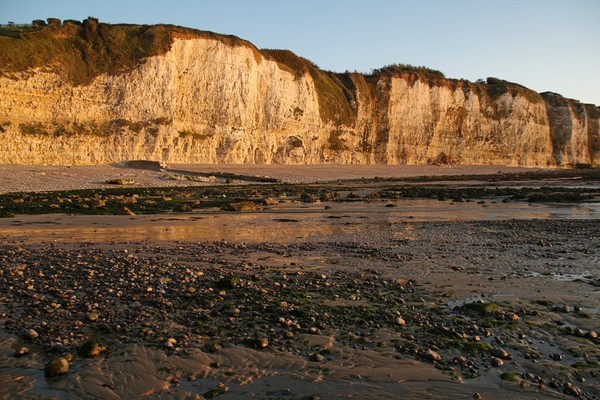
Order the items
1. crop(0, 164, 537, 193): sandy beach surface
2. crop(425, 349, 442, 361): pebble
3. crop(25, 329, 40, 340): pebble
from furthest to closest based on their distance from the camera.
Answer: crop(0, 164, 537, 193): sandy beach surface, crop(25, 329, 40, 340): pebble, crop(425, 349, 442, 361): pebble

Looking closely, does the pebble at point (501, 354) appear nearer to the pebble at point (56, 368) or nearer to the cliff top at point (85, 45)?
the pebble at point (56, 368)

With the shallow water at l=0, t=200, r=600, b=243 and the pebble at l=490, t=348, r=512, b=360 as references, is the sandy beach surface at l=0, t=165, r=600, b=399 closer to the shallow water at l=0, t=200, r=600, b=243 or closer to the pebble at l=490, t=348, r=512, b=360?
the pebble at l=490, t=348, r=512, b=360

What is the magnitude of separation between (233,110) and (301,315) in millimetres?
43568

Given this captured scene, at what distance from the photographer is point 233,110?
4734 cm

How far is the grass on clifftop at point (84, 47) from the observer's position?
3584cm

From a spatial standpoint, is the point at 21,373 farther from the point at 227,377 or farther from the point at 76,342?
the point at 227,377

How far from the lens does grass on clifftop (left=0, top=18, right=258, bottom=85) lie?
35.8m

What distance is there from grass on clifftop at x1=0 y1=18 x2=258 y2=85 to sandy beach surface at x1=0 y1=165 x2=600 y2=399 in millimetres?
29577

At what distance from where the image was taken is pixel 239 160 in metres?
47.2

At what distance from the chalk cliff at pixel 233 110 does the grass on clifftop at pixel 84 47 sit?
0.36ft

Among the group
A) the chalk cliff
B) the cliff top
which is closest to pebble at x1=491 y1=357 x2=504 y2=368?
the chalk cliff

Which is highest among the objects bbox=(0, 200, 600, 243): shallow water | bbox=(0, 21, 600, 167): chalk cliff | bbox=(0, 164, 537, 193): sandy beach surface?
bbox=(0, 21, 600, 167): chalk cliff

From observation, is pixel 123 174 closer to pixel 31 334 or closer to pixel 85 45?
pixel 85 45

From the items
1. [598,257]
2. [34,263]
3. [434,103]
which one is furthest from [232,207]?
[434,103]
